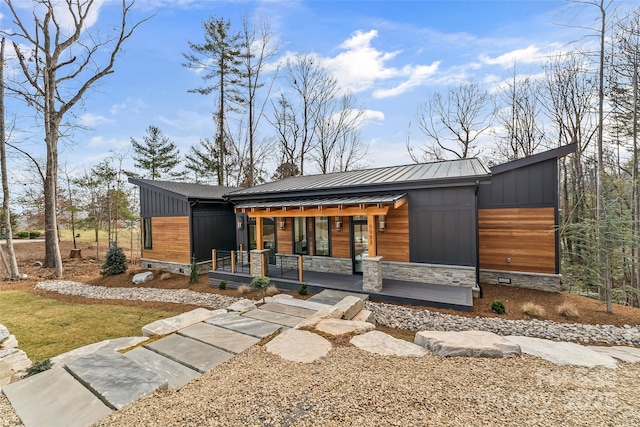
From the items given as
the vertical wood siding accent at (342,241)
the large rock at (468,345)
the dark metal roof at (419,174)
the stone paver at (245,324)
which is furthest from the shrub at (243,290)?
the large rock at (468,345)

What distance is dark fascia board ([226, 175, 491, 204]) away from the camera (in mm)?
7066

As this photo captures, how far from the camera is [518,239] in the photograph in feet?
26.1

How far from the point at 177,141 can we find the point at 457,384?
23.3m

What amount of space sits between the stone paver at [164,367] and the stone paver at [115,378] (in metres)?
0.15

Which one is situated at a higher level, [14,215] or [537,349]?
[14,215]

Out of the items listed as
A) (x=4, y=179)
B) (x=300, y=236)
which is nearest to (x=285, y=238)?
(x=300, y=236)

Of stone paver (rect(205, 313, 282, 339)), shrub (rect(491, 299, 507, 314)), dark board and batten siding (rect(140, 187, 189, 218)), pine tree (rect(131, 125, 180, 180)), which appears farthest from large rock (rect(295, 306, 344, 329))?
pine tree (rect(131, 125, 180, 180))

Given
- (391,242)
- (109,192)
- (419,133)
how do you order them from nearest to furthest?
1. (391,242)
2. (109,192)
3. (419,133)

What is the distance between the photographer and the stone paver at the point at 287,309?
492 cm

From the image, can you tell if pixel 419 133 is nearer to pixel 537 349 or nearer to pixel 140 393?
pixel 537 349

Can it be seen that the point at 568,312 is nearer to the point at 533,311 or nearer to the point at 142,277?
the point at 533,311

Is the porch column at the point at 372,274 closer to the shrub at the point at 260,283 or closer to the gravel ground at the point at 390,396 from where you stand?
the shrub at the point at 260,283

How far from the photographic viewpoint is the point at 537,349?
12.3ft

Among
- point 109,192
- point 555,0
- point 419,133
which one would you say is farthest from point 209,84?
point 555,0
